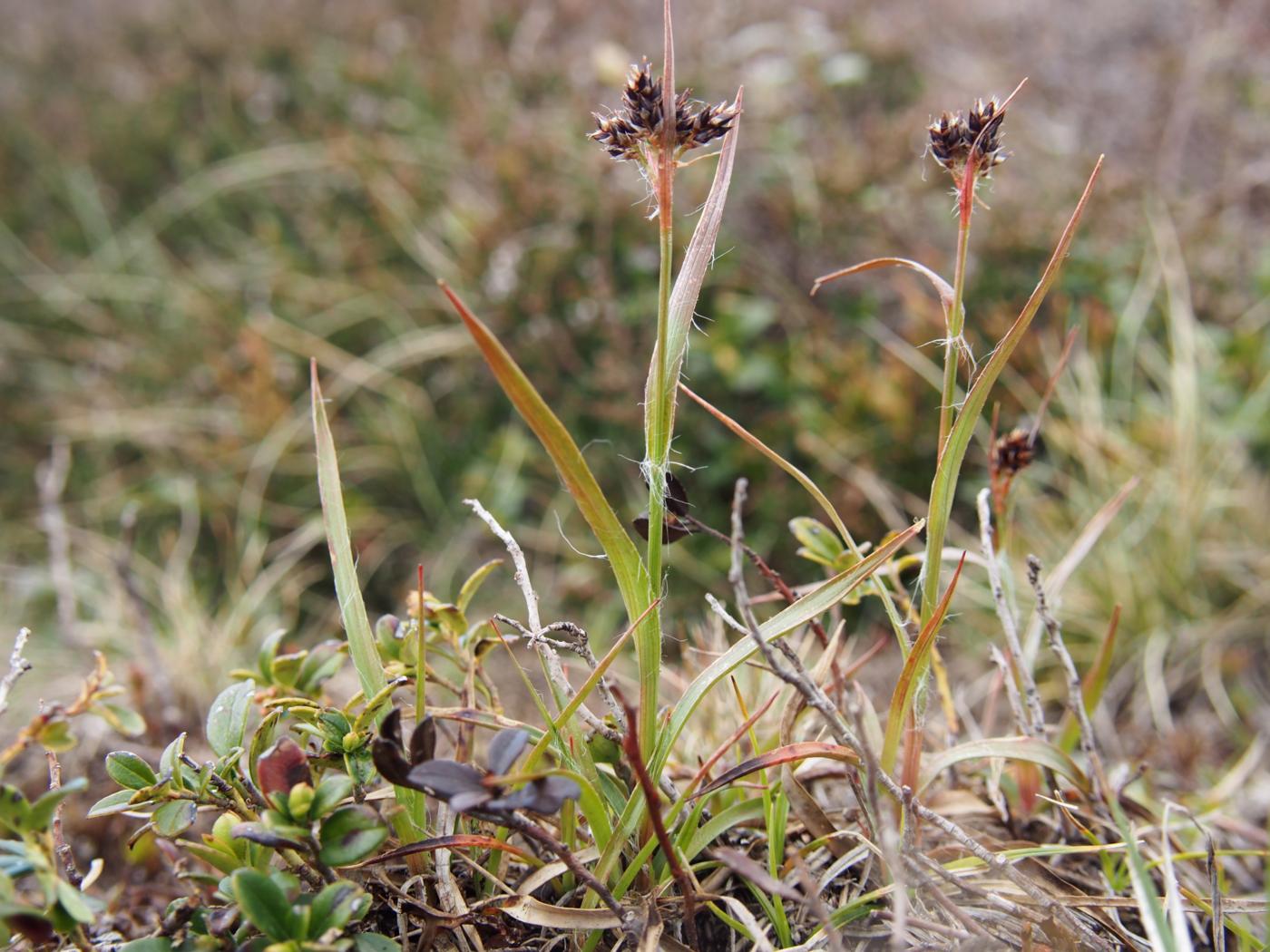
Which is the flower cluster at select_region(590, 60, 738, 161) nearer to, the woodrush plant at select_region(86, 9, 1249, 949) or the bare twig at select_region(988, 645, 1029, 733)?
the woodrush plant at select_region(86, 9, 1249, 949)

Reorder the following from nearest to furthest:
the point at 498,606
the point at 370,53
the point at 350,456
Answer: the point at 498,606
the point at 350,456
the point at 370,53

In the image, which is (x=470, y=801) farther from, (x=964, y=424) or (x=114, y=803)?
(x=964, y=424)

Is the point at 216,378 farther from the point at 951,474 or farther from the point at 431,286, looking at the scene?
the point at 951,474

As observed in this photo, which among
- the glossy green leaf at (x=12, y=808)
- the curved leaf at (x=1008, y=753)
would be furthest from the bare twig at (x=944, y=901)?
the glossy green leaf at (x=12, y=808)

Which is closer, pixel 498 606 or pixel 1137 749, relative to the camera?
pixel 1137 749

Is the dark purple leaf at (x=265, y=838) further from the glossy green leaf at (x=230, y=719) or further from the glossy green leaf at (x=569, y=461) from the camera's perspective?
the glossy green leaf at (x=569, y=461)

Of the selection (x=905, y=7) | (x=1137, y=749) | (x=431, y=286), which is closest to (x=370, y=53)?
(x=431, y=286)

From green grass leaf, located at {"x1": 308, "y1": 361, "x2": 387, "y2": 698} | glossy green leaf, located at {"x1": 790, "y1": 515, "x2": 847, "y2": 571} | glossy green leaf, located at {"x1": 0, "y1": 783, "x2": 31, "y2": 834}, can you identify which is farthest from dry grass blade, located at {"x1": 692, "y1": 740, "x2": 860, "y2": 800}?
glossy green leaf, located at {"x1": 0, "y1": 783, "x2": 31, "y2": 834}

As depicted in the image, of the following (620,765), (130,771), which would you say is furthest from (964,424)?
(130,771)
